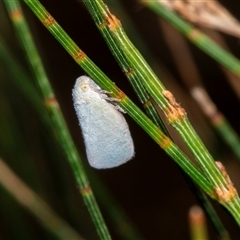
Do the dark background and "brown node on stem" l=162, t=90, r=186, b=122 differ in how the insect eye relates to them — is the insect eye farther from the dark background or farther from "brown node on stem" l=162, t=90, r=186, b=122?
the dark background

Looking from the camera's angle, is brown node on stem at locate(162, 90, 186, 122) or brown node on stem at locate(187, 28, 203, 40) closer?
brown node on stem at locate(162, 90, 186, 122)

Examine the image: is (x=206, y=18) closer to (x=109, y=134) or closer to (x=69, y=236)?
(x=109, y=134)

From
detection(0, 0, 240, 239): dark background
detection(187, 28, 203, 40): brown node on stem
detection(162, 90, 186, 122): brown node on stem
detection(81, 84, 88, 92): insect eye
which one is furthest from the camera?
detection(0, 0, 240, 239): dark background

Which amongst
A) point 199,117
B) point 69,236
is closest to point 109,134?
point 69,236

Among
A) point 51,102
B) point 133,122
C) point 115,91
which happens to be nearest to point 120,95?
point 115,91

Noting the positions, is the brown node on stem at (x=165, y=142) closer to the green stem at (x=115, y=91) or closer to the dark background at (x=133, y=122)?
the green stem at (x=115, y=91)

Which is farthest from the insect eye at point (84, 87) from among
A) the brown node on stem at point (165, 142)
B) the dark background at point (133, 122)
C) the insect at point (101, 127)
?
the dark background at point (133, 122)

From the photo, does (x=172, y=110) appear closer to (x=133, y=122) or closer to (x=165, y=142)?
(x=165, y=142)

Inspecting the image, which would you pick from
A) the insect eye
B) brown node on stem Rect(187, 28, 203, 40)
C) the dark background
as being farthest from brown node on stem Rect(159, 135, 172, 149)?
the dark background
